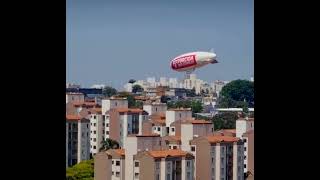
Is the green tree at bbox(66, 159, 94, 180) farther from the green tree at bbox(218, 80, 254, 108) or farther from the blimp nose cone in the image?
the blimp nose cone

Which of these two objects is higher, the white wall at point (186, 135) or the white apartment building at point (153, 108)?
the white apartment building at point (153, 108)

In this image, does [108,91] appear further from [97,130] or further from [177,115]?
[177,115]

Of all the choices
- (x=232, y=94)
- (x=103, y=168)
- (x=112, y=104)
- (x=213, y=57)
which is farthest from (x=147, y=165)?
(x=213, y=57)

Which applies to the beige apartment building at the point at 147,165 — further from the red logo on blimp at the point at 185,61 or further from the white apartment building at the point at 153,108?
the red logo on blimp at the point at 185,61

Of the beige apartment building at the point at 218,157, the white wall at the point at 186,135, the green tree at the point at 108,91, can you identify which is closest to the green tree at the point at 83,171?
the white wall at the point at 186,135

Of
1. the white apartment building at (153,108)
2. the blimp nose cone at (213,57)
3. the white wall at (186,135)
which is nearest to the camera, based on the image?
the white wall at (186,135)
